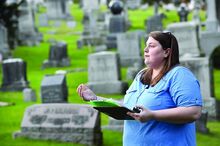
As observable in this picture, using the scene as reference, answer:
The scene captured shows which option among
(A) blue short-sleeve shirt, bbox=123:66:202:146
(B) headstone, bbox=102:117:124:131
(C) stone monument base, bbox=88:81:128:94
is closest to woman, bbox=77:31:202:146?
(A) blue short-sleeve shirt, bbox=123:66:202:146

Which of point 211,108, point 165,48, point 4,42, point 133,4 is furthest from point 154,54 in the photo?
point 133,4

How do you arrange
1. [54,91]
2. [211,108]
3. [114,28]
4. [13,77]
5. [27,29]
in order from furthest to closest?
[27,29], [114,28], [13,77], [54,91], [211,108]

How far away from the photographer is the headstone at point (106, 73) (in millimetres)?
17141

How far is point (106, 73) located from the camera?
17281mm

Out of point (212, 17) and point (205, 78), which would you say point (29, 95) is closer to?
point (205, 78)

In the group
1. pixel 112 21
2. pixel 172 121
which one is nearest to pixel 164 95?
pixel 172 121

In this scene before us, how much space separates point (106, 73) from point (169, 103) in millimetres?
12950

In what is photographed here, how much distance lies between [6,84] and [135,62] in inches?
228

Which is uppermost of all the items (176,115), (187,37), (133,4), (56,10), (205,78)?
(176,115)

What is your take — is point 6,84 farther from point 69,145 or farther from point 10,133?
point 69,145

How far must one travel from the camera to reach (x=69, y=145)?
10.4 meters

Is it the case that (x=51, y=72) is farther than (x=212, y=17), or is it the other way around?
(x=212, y=17)

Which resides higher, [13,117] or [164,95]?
[164,95]

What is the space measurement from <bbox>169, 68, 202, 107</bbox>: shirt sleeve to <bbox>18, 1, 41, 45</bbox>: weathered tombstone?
1141 inches
